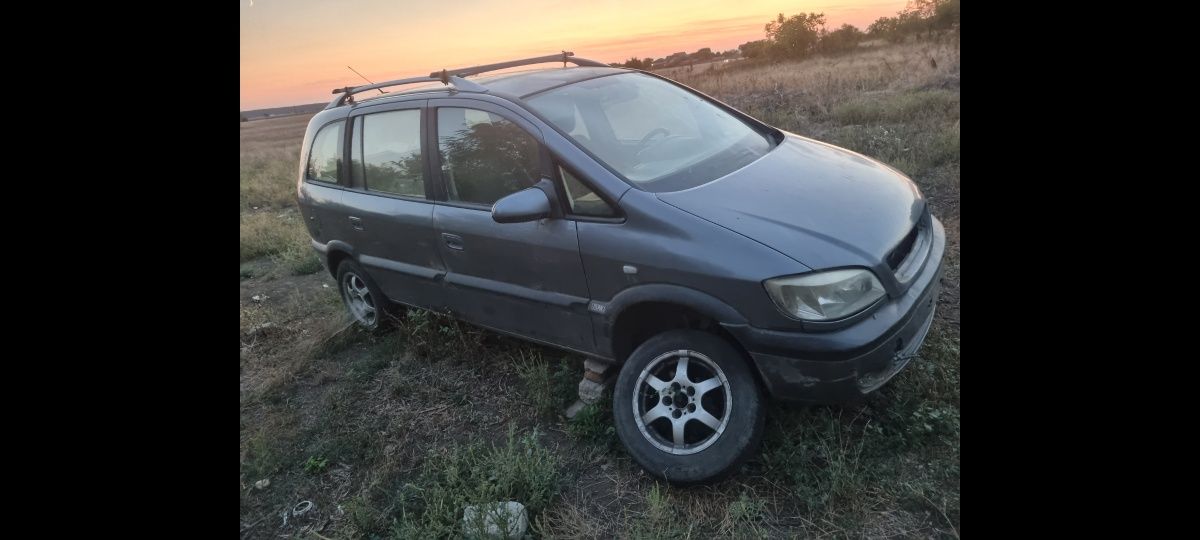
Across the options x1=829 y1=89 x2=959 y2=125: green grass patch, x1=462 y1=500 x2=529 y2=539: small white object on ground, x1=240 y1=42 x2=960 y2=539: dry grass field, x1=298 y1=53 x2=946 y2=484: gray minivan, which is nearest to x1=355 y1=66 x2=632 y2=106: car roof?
x1=298 y1=53 x2=946 y2=484: gray minivan

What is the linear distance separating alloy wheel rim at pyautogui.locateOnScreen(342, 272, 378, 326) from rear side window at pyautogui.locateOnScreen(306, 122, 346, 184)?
742 millimetres

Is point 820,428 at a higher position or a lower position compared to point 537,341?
lower

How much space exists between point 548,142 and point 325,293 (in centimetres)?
387

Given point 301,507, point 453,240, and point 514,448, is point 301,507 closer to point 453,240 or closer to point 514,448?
point 514,448

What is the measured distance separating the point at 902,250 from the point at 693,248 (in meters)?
0.96

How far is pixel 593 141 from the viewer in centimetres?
317

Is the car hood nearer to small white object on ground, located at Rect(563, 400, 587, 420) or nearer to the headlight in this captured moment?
the headlight

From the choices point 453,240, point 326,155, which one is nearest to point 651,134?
point 453,240

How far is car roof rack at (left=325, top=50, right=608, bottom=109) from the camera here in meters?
3.52

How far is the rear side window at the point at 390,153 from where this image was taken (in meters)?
3.70
